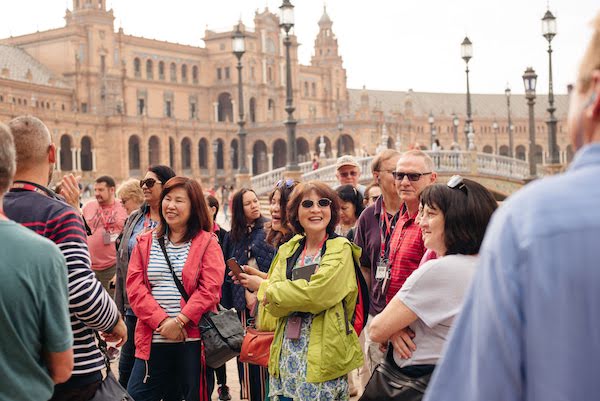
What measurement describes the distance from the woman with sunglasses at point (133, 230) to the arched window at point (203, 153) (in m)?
68.0

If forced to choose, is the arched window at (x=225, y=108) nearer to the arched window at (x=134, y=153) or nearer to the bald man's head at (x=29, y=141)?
the arched window at (x=134, y=153)

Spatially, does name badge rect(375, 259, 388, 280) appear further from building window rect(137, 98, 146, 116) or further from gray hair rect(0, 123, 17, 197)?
building window rect(137, 98, 146, 116)

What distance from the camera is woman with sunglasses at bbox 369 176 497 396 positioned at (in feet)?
11.1

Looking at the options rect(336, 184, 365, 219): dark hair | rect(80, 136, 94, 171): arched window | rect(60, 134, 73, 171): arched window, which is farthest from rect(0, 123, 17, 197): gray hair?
rect(80, 136, 94, 171): arched window

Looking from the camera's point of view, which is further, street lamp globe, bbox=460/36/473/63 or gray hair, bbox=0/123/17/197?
street lamp globe, bbox=460/36/473/63

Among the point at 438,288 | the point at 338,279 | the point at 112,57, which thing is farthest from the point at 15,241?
the point at 112,57

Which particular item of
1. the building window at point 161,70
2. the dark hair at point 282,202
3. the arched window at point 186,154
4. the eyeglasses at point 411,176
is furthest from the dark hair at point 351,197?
the building window at point 161,70

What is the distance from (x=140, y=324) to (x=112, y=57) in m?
66.3

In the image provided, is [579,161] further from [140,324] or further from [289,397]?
[140,324]

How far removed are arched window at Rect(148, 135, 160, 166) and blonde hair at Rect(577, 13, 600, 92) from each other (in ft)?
224

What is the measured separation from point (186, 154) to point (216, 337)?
226 ft

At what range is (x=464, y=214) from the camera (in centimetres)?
349

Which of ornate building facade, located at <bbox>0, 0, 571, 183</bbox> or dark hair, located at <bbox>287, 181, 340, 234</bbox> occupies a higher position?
ornate building facade, located at <bbox>0, 0, 571, 183</bbox>

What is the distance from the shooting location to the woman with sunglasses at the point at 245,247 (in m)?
6.80
